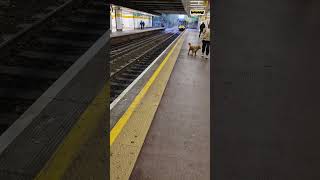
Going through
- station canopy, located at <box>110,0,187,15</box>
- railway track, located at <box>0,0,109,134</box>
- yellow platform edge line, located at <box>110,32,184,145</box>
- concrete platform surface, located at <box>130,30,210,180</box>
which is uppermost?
station canopy, located at <box>110,0,187,15</box>

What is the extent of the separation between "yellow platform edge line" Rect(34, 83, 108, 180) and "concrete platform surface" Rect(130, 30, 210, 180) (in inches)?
20.5

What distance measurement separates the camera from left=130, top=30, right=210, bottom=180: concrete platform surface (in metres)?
2.48

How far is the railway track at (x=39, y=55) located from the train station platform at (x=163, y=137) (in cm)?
122

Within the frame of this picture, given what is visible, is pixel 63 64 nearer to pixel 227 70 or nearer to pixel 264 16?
pixel 227 70

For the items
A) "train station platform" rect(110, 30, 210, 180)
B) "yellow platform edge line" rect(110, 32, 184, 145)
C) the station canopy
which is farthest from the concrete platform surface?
the station canopy

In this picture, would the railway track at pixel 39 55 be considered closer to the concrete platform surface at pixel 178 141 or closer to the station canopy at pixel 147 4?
the concrete platform surface at pixel 178 141

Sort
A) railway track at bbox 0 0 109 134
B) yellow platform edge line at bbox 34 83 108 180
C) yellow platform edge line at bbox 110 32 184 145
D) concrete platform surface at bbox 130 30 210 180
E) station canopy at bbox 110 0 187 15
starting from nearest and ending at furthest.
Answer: yellow platform edge line at bbox 34 83 108 180 < concrete platform surface at bbox 130 30 210 180 < yellow platform edge line at bbox 110 32 184 145 < railway track at bbox 0 0 109 134 < station canopy at bbox 110 0 187 15

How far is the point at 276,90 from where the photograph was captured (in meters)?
3.63

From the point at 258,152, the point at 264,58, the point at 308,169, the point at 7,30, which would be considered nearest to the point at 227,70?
the point at 264,58

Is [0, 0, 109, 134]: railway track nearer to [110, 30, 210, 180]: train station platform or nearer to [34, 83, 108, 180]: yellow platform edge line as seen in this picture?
[34, 83, 108, 180]: yellow platform edge line

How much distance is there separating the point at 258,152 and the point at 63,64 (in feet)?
11.5

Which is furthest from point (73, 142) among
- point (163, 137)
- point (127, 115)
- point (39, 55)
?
point (39, 55)

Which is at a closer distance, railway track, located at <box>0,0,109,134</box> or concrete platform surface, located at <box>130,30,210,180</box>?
concrete platform surface, located at <box>130,30,210,180</box>

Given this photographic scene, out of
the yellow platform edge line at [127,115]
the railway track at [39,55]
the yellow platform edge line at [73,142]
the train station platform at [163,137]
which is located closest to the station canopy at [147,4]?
the railway track at [39,55]
